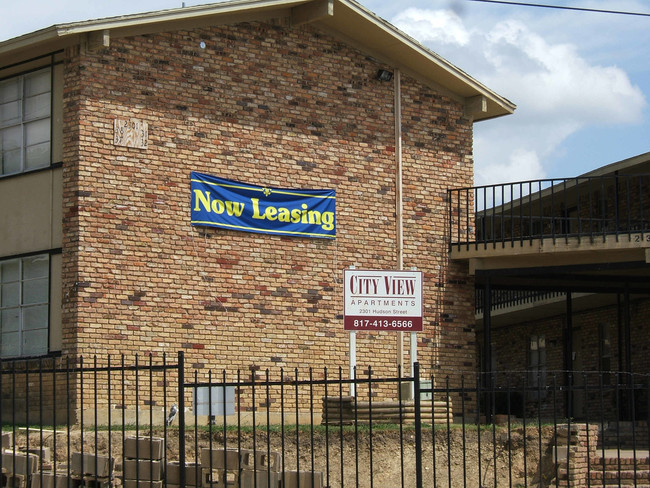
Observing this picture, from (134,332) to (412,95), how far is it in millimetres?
7470

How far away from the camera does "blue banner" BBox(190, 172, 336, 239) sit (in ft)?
63.3

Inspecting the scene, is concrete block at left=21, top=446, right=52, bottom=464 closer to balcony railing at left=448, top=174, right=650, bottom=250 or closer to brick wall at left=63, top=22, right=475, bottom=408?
brick wall at left=63, top=22, right=475, bottom=408

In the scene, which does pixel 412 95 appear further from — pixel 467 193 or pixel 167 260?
pixel 167 260

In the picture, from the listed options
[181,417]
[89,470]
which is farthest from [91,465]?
[181,417]

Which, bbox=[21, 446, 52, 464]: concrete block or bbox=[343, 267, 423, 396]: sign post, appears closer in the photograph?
bbox=[21, 446, 52, 464]: concrete block

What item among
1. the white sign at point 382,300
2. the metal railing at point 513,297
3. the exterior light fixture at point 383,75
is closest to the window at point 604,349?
the metal railing at point 513,297

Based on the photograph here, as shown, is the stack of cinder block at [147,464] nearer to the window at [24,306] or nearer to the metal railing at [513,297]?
the window at [24,306]

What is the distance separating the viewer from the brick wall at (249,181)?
18.4 m

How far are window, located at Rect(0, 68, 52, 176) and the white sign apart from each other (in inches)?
221

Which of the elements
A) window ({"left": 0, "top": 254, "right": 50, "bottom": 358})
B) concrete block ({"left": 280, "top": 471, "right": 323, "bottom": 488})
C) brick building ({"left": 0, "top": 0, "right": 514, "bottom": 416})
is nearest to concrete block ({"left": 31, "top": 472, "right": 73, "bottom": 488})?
concrete block ({"left": 280, "top": 471, "right": 323, "bottom": 488})

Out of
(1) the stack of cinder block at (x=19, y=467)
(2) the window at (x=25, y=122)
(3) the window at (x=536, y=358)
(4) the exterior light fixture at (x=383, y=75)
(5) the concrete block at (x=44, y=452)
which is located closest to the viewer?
(1) the stack of cinder block at (x=19, y=467)

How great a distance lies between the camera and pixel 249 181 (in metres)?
19.9

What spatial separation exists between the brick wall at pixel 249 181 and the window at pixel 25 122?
31.8 inches

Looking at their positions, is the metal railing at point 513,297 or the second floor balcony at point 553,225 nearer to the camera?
the second floor balcony at point 553,225
